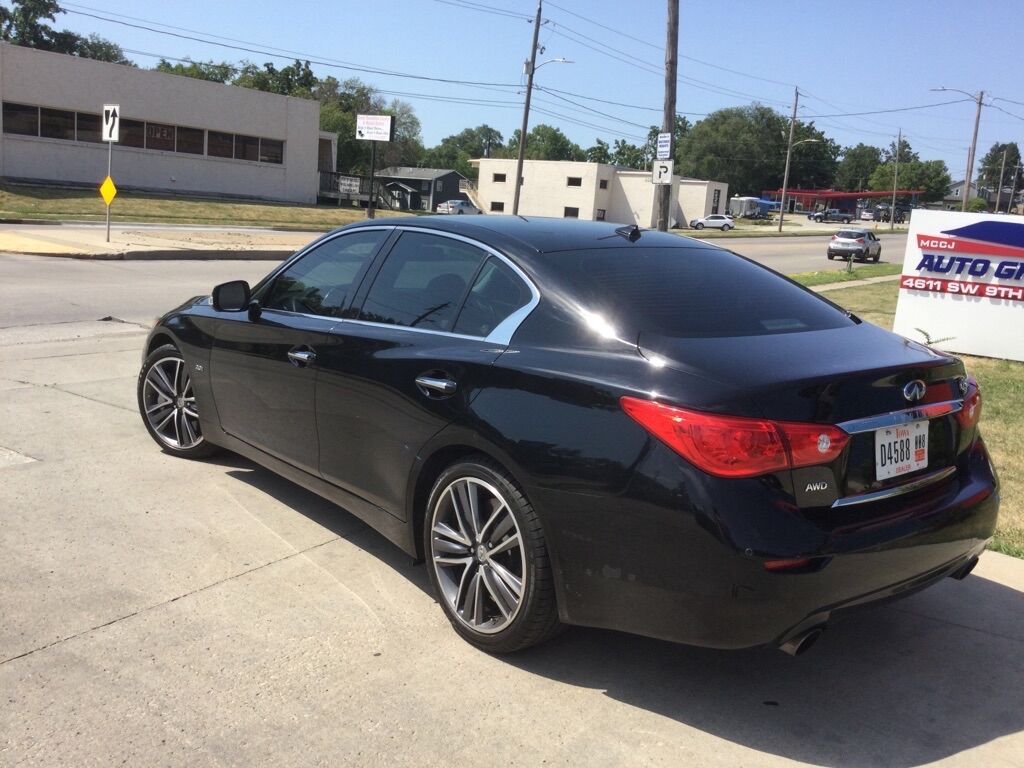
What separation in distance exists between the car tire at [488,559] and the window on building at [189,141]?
43053 millimetres

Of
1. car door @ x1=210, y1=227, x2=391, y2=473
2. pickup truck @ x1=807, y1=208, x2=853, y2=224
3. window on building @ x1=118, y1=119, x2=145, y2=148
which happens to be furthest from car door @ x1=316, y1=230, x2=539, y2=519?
pickup truck @ x1=807, y1=208, x2=853, y2=224

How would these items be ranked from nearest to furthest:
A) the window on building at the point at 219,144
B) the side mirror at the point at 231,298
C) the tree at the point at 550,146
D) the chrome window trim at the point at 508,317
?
the chrome window trim at the point at 508,317
the side mirror at the point at 231,298
the window on building at the point at 219,144
the tree at the point at 550,146

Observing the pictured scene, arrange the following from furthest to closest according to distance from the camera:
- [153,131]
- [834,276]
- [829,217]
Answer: [829,217] → [153,131] → [834,276]

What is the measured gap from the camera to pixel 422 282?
4121 mm

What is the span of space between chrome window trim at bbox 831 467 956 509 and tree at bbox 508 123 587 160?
508 feet

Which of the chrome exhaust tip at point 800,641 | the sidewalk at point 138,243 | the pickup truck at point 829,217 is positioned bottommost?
the chrome exhaust tip at point 800,641

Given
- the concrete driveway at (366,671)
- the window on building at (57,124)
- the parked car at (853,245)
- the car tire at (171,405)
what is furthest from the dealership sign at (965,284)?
the window on building at (57,124)

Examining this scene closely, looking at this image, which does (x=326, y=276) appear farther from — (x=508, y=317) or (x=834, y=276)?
(x=834, y=276)

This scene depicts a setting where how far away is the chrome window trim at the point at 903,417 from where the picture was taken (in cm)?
307

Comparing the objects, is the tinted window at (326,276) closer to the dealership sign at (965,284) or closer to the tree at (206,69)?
the dealership sign at (965,284)

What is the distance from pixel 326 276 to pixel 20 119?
3841cm

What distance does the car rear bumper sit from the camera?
9.45ft

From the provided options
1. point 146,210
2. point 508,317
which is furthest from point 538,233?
point 146,210

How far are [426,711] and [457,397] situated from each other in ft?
3.73
